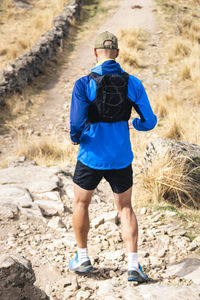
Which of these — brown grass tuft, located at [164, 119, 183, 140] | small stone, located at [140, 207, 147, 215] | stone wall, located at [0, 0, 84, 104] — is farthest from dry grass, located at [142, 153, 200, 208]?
stone wall, located at [0, 0, 84, 104]

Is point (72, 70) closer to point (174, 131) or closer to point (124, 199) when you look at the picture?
point (174, 131)

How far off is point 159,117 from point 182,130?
149 centimetres

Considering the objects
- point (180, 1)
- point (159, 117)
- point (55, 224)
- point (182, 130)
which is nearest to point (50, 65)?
point (159, 117)

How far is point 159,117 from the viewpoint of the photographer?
8.26 meters

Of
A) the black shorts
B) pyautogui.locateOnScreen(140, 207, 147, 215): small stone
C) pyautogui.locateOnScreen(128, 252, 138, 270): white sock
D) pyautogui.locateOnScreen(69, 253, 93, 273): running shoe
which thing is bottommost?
pyautogui.locateOnScreen(140, 207, 147, 215): small stone

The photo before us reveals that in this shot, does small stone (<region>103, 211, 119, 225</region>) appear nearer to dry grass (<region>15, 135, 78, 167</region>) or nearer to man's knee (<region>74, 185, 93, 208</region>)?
man's knee (<region>74, 185, 93, 208</region>)

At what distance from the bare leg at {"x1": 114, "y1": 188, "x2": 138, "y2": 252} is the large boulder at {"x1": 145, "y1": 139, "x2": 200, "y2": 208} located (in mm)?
1785

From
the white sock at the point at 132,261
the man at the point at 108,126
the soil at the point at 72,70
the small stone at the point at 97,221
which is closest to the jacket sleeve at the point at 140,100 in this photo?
the man at the point at 108,126

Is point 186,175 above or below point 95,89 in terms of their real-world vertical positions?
below

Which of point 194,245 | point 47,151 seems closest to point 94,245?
point 194,245

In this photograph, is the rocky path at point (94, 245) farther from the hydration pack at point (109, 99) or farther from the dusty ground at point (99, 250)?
the hydration pack at point (109, 99)

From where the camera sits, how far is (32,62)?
1052cm

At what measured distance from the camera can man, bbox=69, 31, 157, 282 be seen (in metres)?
2.54

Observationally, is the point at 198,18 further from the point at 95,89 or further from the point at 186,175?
the point at 95,89
